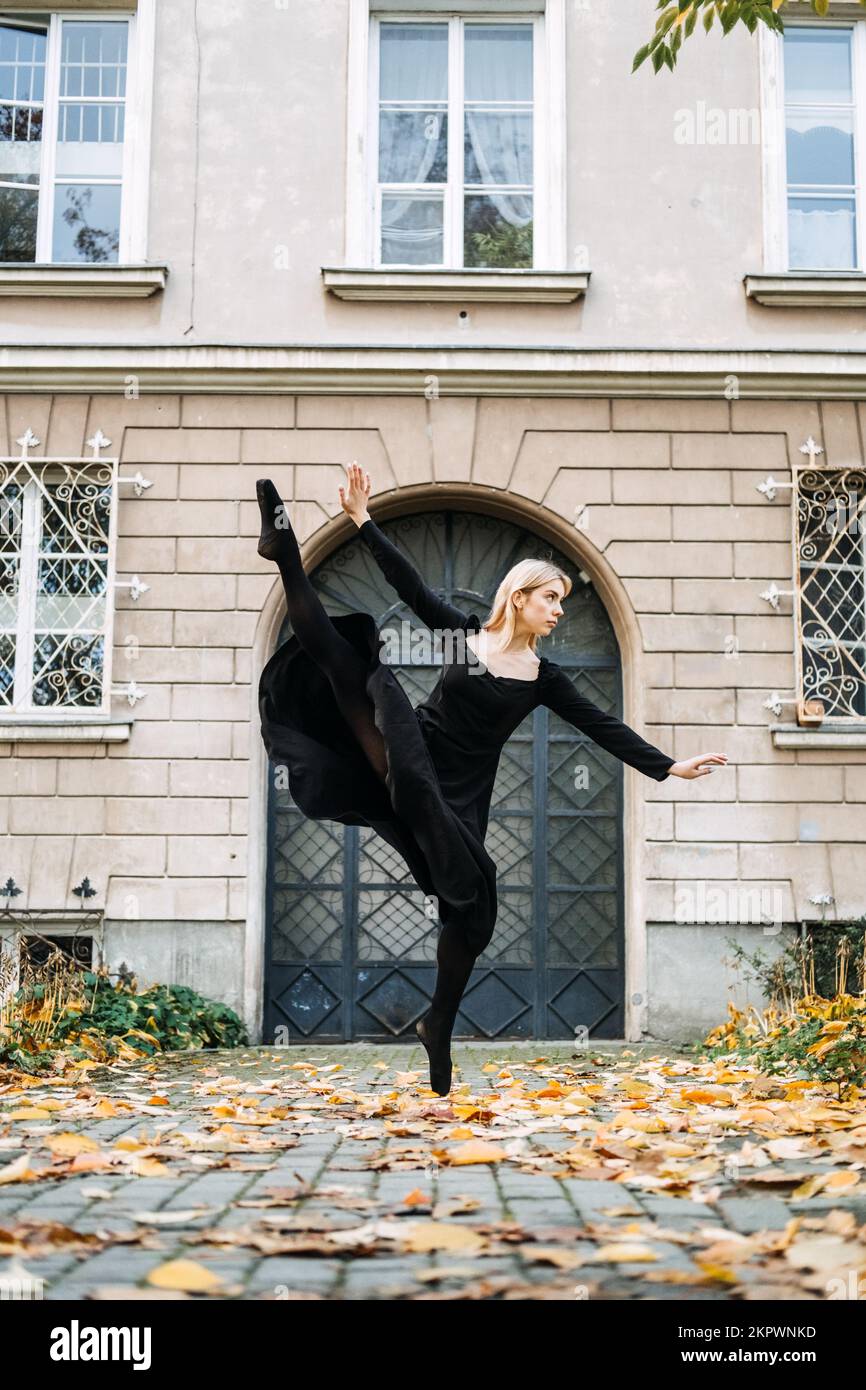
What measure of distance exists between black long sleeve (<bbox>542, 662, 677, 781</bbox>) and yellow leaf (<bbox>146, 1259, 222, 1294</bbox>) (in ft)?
10.5

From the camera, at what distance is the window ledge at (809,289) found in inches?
396

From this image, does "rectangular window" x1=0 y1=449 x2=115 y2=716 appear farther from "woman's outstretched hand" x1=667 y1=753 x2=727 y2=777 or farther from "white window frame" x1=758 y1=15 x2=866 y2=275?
"woman's outstretched hand" x1=667 y1=753 x2=727 y2=777

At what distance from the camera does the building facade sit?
31.6ft

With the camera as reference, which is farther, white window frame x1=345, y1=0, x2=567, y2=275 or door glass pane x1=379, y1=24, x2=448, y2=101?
door glass pane x1=379, y1=24, x2=448, y2=101

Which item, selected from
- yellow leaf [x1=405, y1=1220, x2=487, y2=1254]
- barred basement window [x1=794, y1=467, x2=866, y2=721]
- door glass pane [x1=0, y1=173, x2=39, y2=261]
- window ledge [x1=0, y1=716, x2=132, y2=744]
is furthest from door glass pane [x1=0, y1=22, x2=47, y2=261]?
yellow leaf [x1=405, y1=1220, x2=487, y2=1254]

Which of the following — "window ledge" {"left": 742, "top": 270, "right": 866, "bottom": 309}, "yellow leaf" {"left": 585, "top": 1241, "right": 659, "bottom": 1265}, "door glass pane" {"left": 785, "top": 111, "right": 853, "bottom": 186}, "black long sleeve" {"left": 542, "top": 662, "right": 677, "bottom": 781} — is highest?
"door glass pane" {"left": 785, "top": 111, "right": 853, "bottom": 186}

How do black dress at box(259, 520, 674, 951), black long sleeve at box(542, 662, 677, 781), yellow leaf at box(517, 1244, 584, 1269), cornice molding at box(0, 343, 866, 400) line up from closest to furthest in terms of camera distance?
yellow leaf at box(517, 1244, 584, 1269) → black dress at box(259, 520, 674, 951) → black long sleeve at box(542, 662, 677, 781) → cornice molding at box(0, 343, 866, 400)

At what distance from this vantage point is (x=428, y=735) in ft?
18.5

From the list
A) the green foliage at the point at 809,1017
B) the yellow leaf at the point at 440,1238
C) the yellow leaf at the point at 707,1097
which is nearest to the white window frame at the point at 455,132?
the green foliage at the point at 809,1017

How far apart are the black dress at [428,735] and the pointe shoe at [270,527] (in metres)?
0.40

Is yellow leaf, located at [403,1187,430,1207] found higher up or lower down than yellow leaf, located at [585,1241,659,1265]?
lower down

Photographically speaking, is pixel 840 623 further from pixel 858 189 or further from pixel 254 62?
pixel 254 62

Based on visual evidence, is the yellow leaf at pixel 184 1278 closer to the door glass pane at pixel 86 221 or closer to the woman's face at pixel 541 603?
the woman's face at pixel 541 603

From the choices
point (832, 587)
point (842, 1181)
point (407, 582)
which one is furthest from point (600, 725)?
point (832, 587)
